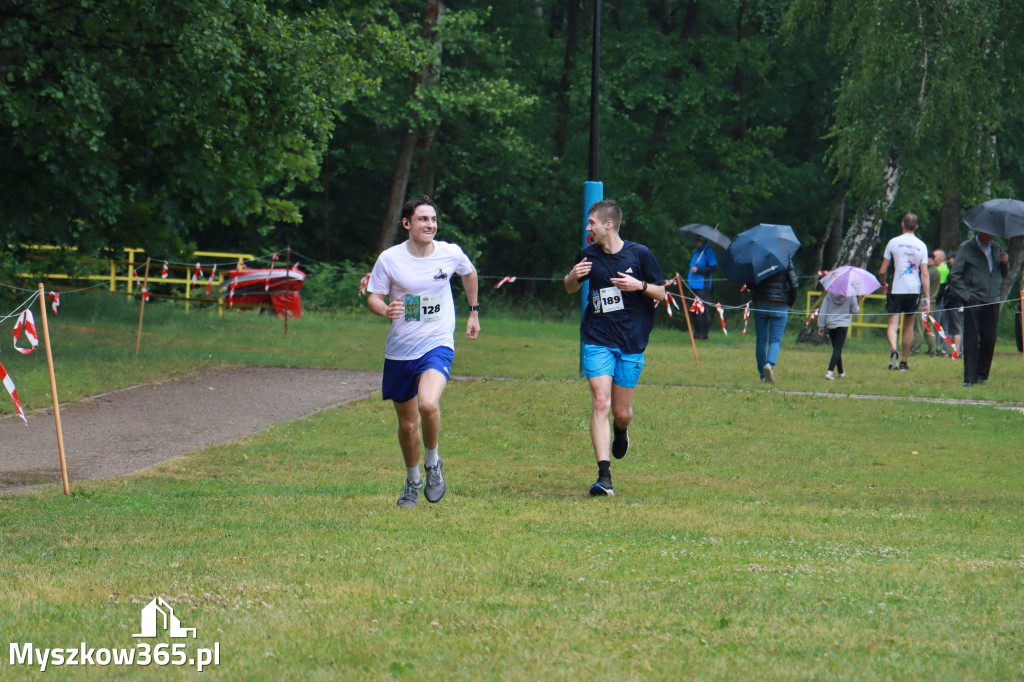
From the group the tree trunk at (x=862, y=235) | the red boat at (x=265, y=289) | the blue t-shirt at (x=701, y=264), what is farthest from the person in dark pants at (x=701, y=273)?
Answer: the red boat at (x=265, y=289)

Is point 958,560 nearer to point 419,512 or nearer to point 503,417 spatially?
point 419,512

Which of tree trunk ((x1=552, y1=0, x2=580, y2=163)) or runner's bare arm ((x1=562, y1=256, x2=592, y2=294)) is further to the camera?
tree trunk ((x1=552, y1=0, x2=580, y2=163))

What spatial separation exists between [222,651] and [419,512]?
3450mm

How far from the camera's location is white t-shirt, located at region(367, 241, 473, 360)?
791 centimetres

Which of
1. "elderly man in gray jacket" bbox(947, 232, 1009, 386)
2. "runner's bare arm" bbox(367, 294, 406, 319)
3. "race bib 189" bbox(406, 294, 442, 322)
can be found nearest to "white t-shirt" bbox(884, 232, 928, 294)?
"elderly man in gray jacket" bbox(947, 232, 1009, 386)

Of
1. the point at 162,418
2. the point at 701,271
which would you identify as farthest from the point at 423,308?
the point at 701,271

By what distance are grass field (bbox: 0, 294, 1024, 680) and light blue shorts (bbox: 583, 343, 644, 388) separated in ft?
2.78

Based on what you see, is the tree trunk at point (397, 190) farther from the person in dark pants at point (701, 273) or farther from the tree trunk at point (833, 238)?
the tree trunk at point (833, 238)

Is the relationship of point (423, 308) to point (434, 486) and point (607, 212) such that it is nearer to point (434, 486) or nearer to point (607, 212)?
point (434, 486)

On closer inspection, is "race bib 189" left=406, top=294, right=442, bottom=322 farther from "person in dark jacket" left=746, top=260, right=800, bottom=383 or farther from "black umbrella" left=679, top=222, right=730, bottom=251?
"black umbrella" left=679, top=222, right=730, bottom=251

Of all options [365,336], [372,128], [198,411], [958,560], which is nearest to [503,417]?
[198,411]

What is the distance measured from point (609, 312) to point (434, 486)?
69.5 inches

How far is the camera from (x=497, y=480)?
9797 millimetres

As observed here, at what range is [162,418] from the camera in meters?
13.3
